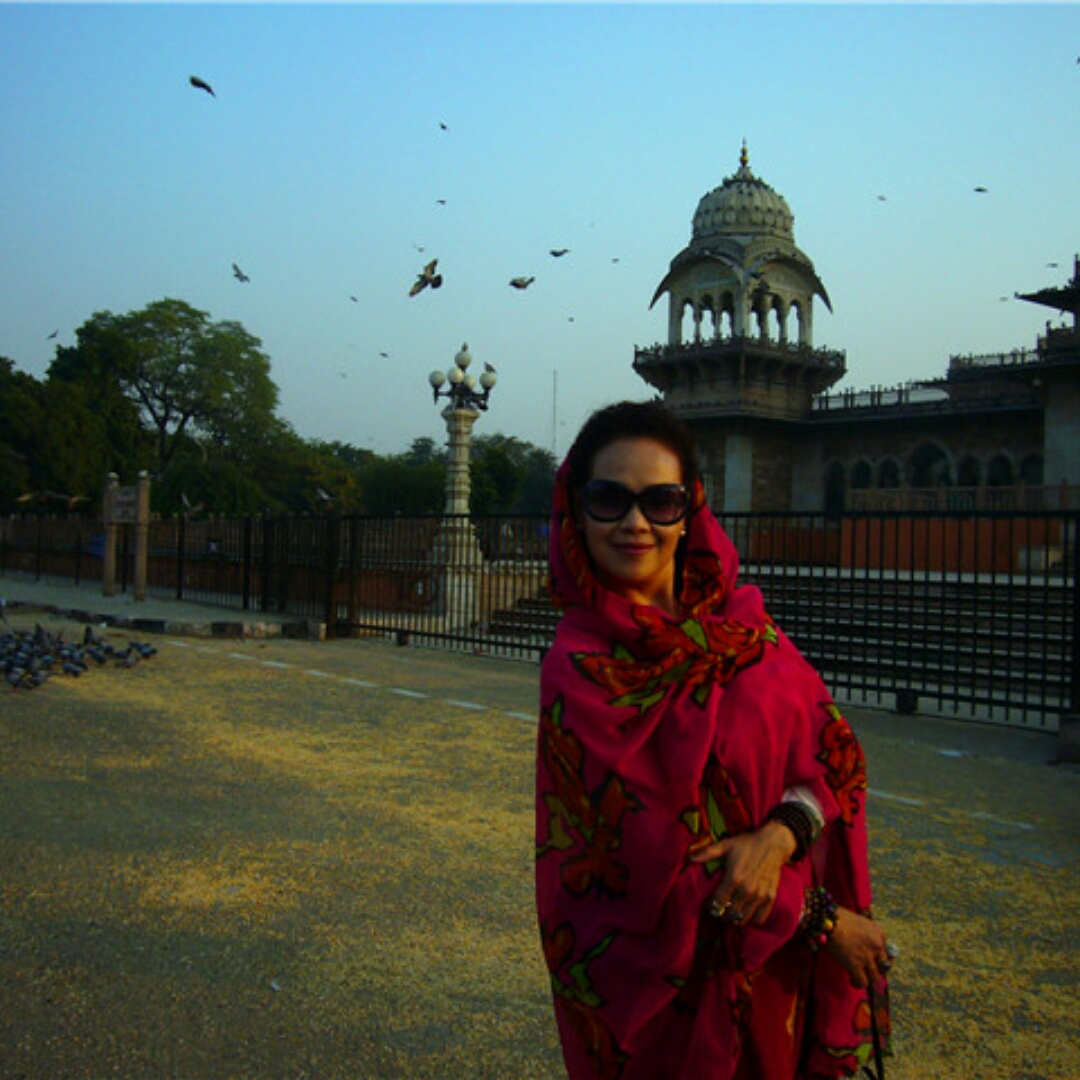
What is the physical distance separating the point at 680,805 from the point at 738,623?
0.34 metres

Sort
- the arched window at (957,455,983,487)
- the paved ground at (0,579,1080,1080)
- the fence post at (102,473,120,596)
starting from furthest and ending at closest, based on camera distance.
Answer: the arched window at (957,455,983,487) → the fence post at (102,473,120,596) → the paved ground at (0,579,1080,1080)

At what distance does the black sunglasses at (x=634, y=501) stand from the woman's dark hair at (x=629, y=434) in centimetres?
5

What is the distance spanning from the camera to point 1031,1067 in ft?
8.91

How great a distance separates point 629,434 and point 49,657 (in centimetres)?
876

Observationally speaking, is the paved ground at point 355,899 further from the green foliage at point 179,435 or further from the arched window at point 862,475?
the green foliage at point 179,435

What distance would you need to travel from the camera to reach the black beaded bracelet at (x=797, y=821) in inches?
62.9

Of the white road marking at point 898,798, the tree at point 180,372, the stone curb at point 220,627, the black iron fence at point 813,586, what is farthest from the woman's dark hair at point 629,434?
the tree at point 180,372

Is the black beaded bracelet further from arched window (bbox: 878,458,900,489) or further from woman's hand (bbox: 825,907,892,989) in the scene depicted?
arched window (bbox: 878,458,900,489)

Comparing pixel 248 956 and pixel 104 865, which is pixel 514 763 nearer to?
pixel 104 865

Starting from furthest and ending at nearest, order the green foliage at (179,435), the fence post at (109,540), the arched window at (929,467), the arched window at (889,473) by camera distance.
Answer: the green foliage at (179,435) < the arched window at (889,473) < the arched window at (929,467) < the fence post at (109,540)

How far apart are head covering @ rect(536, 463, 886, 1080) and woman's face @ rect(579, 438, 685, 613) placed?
62mm

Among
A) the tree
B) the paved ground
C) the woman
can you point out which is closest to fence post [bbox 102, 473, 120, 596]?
the paved ground

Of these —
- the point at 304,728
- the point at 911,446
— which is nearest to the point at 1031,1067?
the point at 304,728

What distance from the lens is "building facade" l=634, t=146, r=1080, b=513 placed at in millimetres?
32500
